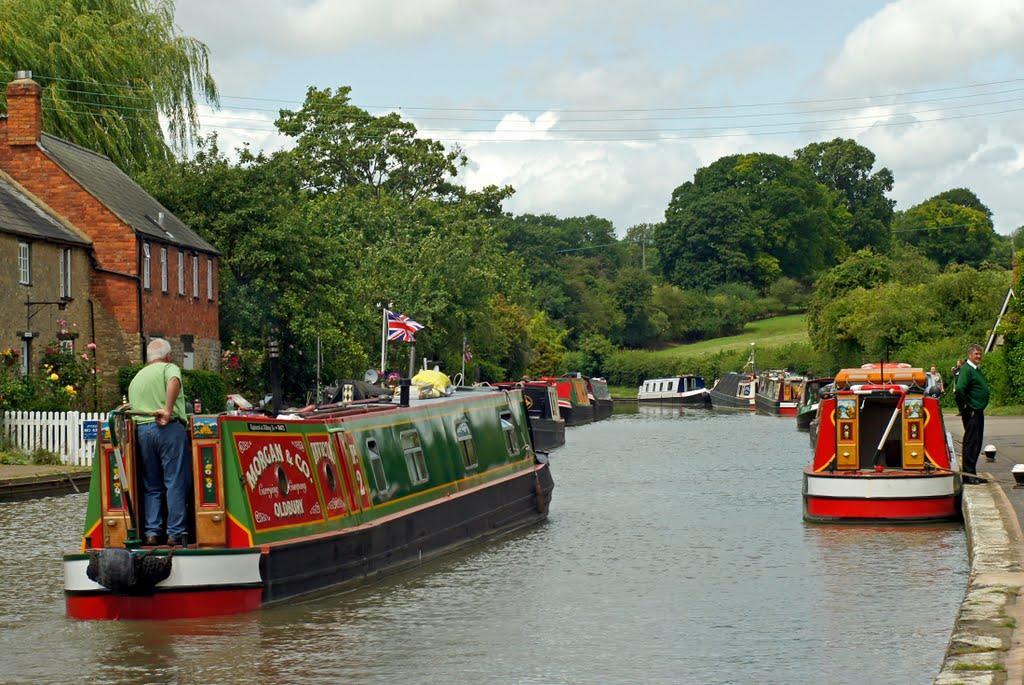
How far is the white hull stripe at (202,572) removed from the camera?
12.3m

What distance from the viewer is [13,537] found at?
18688mm

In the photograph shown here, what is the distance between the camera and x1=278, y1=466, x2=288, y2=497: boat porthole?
43.6ft

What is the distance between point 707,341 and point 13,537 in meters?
94.8

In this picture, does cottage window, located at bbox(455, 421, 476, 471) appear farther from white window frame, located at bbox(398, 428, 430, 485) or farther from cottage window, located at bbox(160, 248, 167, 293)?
cottage window, located at bbox(160, 248, 167, 293)

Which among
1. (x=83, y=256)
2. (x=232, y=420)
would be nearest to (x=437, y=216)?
(x=83, y=256)

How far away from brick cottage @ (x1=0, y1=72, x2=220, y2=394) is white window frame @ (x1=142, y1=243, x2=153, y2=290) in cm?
2

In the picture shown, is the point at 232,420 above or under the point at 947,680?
above

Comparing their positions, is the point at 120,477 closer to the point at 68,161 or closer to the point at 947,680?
the point at 947,680

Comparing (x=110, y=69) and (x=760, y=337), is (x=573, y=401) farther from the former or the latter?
→ (x=760, y=337)

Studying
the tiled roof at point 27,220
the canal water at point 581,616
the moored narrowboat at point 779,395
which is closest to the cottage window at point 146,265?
the tiled roof at point 27,220

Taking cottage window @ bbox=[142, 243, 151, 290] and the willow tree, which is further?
the willow tree

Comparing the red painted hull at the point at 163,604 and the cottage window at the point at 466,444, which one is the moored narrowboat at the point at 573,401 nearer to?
the cottage window at the point at 466,444

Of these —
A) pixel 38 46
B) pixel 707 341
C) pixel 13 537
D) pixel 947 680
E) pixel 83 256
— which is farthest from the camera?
pixel 707 341

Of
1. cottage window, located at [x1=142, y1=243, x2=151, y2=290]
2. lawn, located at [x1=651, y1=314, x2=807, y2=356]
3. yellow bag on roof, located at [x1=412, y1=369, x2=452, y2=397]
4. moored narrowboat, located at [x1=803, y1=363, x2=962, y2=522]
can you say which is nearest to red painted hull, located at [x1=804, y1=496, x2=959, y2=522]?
moored narrowboat, located at [x1=803, y1=363, x2=962, y2=522]
